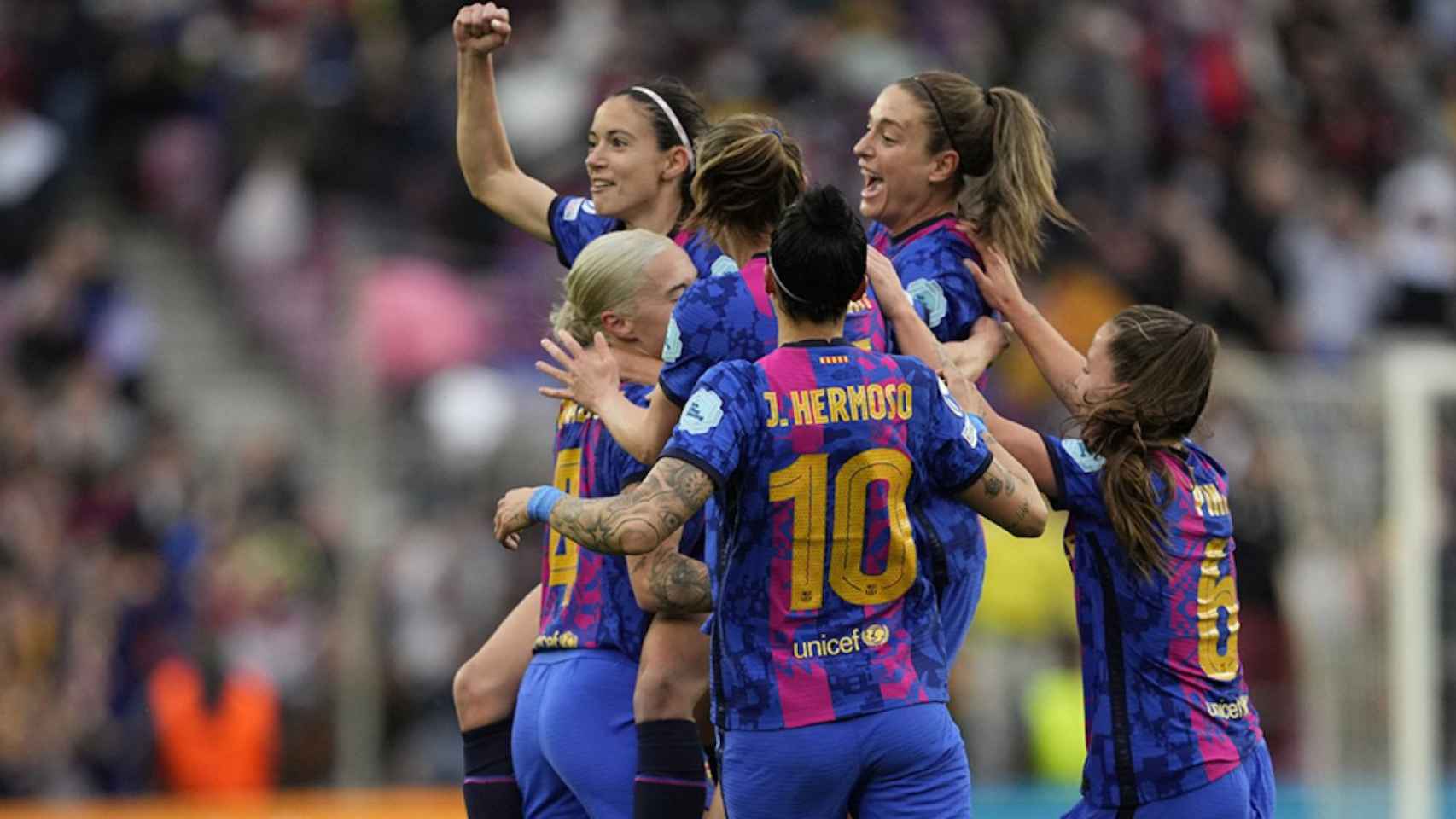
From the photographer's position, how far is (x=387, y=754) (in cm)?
1262

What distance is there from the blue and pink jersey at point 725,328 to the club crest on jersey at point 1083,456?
524 mm

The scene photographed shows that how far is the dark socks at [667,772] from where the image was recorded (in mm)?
6176

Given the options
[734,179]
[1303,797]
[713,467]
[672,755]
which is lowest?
[1303,797]

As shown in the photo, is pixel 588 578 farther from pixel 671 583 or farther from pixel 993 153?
pixel 993 153

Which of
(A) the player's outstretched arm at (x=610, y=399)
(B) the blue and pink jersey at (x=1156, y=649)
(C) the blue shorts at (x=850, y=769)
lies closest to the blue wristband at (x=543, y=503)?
(A) the player's outstretched arm at (x=610, y=399)

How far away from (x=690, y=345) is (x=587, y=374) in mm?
274

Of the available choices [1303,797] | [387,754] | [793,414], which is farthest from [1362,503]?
[793,414]

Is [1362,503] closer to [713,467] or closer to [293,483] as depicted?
[293,483]

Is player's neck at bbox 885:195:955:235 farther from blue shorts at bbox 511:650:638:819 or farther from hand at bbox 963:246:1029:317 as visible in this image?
blue shorts at bbox 511:650:638:819

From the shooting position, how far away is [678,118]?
6.74 meters

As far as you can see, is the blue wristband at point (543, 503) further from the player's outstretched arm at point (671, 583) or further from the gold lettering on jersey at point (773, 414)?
the gold lettering on jersey at point (773, 414)

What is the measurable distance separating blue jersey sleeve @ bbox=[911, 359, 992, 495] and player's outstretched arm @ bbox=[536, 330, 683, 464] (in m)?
0.61

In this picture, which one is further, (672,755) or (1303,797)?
(1303,797)

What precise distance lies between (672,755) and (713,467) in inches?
42.2
